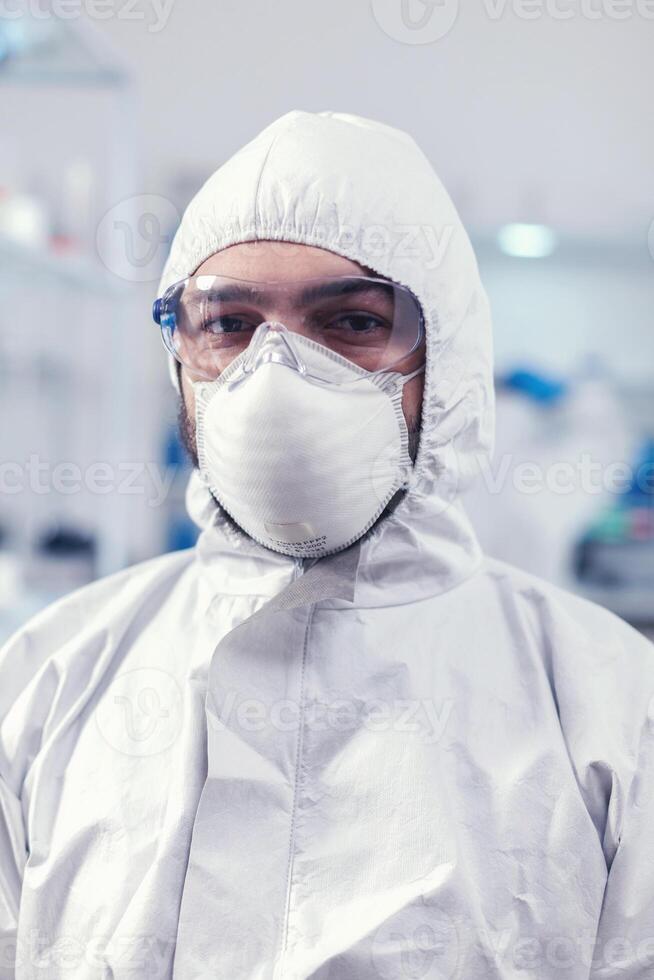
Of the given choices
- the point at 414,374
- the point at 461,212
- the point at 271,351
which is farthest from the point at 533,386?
the point at 271,351

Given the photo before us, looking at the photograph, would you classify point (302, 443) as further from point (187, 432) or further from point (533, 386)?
point (533, 386)

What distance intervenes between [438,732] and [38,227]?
5.44 feet

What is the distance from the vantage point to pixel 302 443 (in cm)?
82

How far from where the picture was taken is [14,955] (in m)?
0.87

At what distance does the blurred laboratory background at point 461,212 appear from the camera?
7.84ft

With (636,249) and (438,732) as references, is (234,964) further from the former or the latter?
(636,249)

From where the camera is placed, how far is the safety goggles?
86cm

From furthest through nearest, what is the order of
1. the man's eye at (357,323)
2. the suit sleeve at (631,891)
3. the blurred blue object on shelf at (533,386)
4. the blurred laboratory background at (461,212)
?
the blurred blue object on shelf at (533,386) → the blurred laboratory background at (461,212) → the man's eye at (357,323) → the suit sleeve at (631,891)

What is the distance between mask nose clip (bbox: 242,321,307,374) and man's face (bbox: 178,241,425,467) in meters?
0.03

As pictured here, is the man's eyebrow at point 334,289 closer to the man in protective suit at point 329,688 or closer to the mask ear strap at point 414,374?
the man in protective suit at point 329,688

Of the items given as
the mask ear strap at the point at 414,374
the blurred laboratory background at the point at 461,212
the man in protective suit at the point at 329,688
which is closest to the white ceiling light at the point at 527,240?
the blurred laboratory background at the point at 461,212

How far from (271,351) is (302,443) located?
0.32ft

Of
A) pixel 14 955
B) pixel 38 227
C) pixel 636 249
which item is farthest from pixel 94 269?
pixel 636 249

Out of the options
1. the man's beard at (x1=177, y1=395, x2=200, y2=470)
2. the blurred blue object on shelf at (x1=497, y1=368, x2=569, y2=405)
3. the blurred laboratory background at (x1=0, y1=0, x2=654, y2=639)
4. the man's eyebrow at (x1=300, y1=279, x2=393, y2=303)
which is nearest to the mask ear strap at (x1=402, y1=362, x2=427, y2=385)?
the man's eyebrow at (x1=300, y1=279, x2=393, y2=303)
